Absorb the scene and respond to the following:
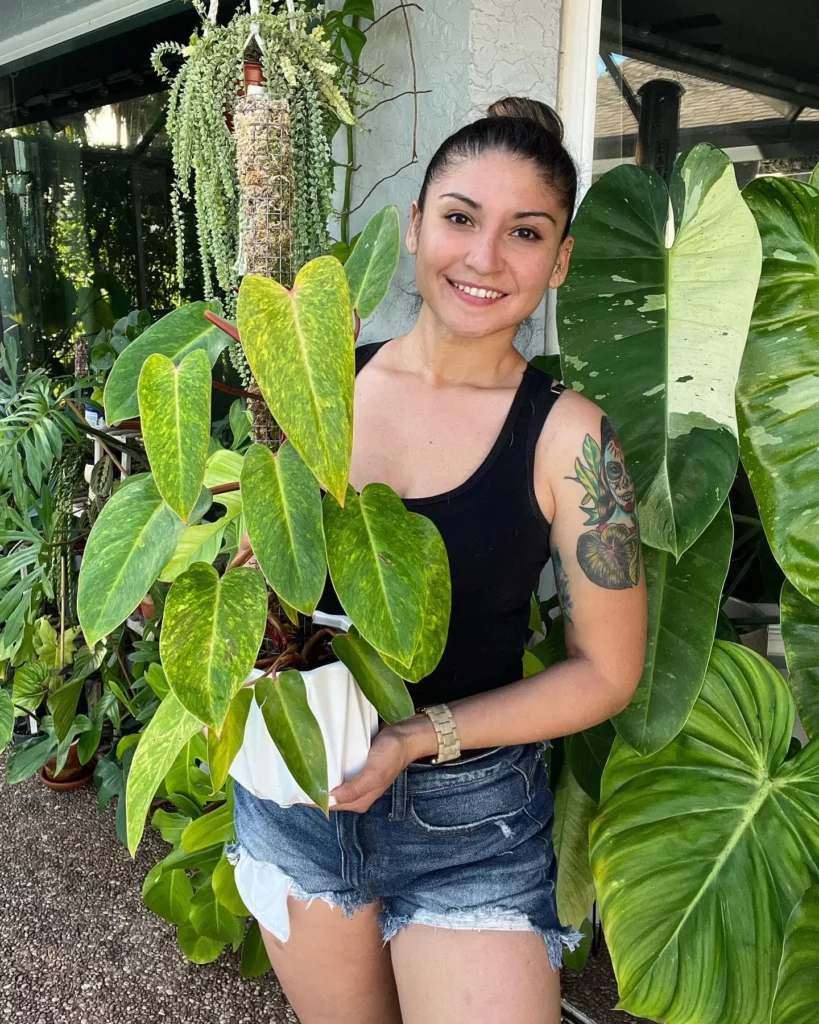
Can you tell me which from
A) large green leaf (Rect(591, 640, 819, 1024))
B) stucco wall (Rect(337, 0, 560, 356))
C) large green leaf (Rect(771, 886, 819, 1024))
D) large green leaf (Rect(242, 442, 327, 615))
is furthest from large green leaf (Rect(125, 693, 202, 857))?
stucco wall (Rect(337, 0, 560, 356))

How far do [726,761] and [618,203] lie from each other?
716mm

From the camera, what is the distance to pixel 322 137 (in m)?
1.18

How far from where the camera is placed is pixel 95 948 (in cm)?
187

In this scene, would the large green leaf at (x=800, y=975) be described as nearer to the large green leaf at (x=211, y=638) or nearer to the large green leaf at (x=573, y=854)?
the large green leaf at (x=573, y=854)

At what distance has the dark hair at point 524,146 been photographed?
0.96m

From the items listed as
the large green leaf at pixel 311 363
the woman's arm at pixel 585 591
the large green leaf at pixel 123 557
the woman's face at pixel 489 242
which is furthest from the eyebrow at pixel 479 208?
the large green leaf at pixel 123 557

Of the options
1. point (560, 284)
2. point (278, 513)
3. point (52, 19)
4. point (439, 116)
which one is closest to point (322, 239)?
point (560, 284)

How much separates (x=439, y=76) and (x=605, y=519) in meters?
1.17

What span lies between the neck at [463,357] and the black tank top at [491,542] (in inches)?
1.3

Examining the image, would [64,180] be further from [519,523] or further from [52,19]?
[519,523]

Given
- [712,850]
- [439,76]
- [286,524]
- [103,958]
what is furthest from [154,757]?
[439,76]

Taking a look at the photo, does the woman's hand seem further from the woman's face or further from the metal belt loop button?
the woman's face

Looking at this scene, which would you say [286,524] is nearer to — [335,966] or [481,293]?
[481,293]

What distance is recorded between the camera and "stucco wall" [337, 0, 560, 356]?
1628 mm
